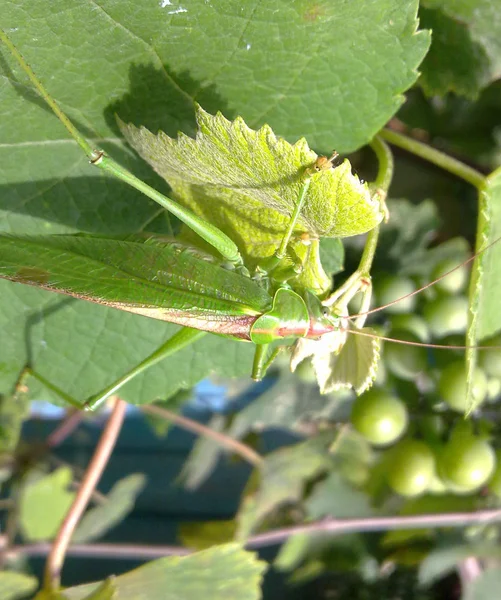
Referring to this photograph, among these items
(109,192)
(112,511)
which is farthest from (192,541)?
(109,192)

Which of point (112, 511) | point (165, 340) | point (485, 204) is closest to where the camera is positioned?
point (485, 204)

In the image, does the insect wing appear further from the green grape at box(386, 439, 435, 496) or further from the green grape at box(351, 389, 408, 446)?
the green grape at box(386, 439, 435, 496)

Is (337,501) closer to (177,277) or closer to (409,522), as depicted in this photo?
(409,522)

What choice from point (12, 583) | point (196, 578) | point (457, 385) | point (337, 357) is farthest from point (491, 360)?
point (12, 583)

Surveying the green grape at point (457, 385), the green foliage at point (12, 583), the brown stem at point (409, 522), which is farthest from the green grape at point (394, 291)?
the green foliage at point (12, 583)

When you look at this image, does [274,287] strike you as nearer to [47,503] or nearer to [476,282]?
[476,282]

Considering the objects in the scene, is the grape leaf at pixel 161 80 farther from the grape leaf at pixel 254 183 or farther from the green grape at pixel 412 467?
the green grape at pixel 412 467

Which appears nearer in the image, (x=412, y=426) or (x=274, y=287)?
(x=274, y=287)
